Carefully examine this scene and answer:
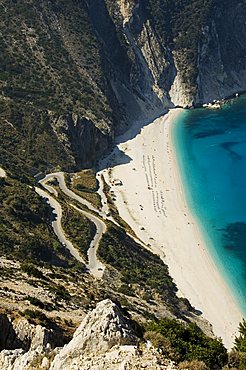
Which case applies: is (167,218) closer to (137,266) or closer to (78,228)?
(78,228)

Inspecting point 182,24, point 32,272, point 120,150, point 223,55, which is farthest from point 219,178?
point 182,24

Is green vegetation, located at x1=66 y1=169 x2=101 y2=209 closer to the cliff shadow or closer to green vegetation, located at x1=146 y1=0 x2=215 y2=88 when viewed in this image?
the cliff shadow

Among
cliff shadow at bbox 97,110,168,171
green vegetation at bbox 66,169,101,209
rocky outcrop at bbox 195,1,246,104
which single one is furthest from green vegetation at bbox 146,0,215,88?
green vegetation at bbox 66,169,101,209

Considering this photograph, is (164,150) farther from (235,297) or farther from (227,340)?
(227,340)

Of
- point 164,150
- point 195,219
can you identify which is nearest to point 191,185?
point 195,219

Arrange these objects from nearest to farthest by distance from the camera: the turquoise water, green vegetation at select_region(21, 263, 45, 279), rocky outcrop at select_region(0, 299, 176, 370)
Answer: rocky outcrop at select_region(0, 299, 176, 370) < green vegetation at select_region(21, 263, 45, 279) < the turquoise water

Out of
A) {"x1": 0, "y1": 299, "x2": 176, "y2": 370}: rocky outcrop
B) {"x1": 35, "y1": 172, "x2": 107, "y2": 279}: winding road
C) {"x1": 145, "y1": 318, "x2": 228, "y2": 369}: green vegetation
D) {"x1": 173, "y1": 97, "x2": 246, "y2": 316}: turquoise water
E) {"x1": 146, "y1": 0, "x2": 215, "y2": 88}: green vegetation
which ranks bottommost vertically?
{"x1": 173, "y1": 97, "x2": 246, "y2": 316}: turquoise water
